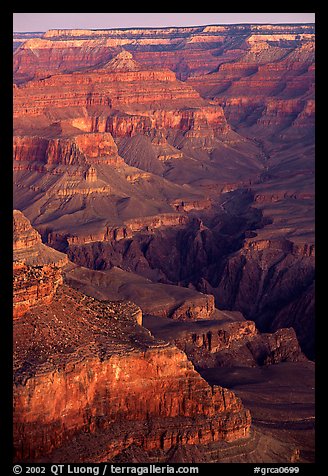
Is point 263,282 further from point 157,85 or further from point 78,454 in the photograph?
point 157,85

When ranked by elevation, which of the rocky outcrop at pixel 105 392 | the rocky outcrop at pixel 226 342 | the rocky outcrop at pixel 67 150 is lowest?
the rocky outcrop at pixel 105 392

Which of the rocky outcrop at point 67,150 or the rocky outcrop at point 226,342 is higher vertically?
the rocky outcrop at point 67,150

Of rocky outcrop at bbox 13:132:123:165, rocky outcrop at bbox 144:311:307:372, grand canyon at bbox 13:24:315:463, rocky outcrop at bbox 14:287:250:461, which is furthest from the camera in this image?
rocky outcrop at bbox 13:132:123:165

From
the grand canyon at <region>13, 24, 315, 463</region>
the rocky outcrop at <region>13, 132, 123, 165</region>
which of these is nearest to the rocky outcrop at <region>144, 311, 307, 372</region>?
the grand canyon at <region>13, 24, 315, 463</region>

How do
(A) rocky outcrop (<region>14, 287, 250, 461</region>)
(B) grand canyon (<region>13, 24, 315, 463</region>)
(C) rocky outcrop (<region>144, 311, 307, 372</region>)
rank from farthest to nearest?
(C) rocky outcrop (<region>144, 311, 307, 372</region>)
(B) grand canyon (<region>13, 24, 315, 463</region>)
(A) rocky outcrop (<region>14, 287, 250, 461</region>)

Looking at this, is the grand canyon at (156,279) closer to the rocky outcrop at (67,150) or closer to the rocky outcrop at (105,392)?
the rocky outcrop at (105,392)

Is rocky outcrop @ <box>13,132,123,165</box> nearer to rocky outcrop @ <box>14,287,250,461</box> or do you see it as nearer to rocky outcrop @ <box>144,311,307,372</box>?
rocky outcrop @ <box>144,311,307,372</box>

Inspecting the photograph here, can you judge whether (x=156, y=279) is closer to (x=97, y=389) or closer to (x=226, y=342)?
(x=226, y=342)

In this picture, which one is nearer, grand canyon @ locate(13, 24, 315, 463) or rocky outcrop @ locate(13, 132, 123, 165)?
grand canyon @ locate(13, 24, 315, 463)

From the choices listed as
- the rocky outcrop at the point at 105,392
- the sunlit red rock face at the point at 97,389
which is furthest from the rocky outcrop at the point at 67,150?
the rocky outcrop at the point at 105,392
